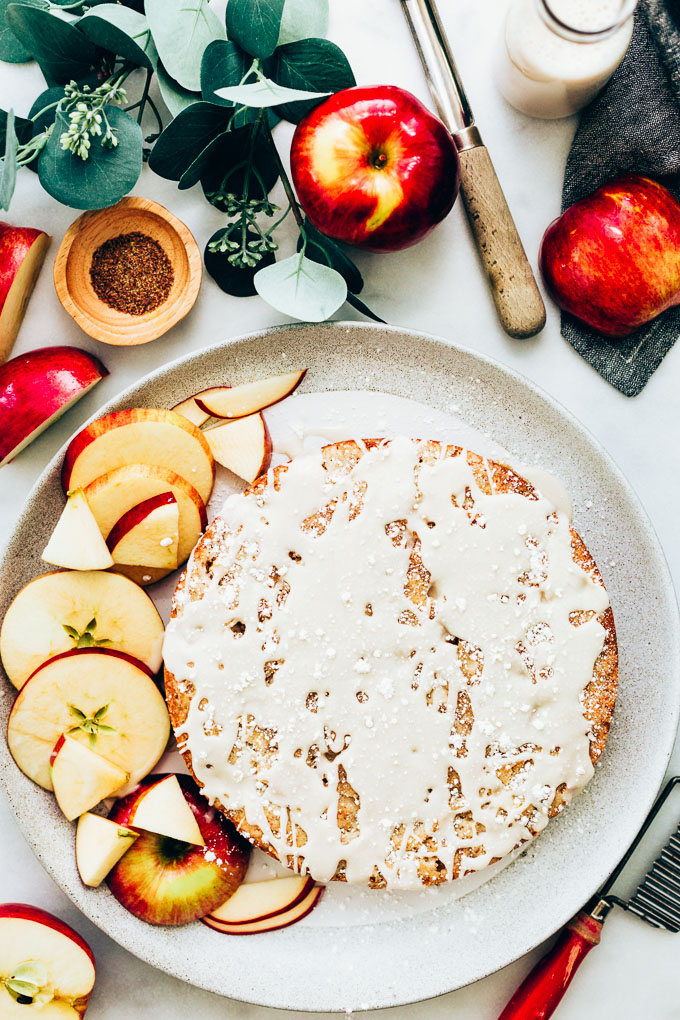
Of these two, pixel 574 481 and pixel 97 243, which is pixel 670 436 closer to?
Result: pixel 574 481

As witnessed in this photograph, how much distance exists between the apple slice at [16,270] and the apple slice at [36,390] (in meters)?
0.08

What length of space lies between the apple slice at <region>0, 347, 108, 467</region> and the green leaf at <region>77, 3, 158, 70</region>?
612 millimetres

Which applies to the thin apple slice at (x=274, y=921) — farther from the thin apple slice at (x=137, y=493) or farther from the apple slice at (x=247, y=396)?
the apple slice at (x=247, y=396)

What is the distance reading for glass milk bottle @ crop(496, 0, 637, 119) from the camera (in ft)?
4.75

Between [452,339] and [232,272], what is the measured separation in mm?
518

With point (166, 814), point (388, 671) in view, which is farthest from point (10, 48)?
point (166, 814)

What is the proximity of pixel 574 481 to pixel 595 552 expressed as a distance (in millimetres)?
164

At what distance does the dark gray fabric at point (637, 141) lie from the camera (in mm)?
1580

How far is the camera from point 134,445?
1.55 metres

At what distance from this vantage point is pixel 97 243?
1.63 meters

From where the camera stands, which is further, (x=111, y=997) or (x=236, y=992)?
(x=111, y=997)

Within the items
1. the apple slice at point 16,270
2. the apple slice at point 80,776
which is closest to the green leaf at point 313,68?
the apple slice at point 16,270

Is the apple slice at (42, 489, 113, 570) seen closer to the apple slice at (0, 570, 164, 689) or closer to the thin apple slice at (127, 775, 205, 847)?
the apple slice at (0, 570, 164, 689)

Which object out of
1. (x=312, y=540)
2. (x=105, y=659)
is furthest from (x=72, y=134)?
(x=105, y=659)
